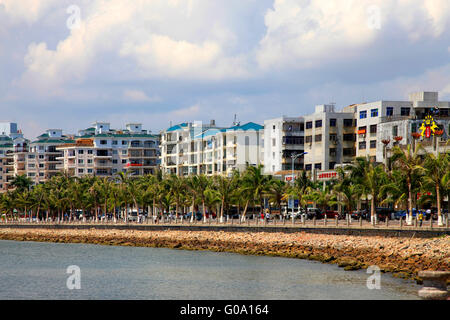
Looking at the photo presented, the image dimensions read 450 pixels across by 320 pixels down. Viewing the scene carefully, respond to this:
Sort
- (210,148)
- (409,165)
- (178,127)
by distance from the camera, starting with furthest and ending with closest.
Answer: (178,127) → (210,148) → (409,165)

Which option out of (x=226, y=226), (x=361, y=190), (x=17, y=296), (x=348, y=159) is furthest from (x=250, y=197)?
(x=17, y=296)

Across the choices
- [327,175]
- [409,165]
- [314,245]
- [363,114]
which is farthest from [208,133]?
[409,165]

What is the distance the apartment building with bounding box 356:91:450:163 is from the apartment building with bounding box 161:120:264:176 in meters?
22.2

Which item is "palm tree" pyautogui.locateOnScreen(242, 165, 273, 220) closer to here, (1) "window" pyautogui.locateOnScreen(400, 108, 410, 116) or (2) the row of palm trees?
(2) the row of palm trees

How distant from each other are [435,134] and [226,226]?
31.3m

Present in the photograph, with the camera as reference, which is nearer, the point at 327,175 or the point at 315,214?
the point at 315,214

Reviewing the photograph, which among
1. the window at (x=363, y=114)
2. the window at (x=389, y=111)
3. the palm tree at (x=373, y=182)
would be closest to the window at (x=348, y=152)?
the window at (x=363, y=114)

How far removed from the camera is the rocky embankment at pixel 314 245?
60.2 m

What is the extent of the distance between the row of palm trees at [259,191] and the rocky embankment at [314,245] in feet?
18.6

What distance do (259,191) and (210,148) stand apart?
61.4 m

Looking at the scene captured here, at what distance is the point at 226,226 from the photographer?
91438mm

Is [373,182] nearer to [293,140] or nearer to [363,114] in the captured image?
[363,114]

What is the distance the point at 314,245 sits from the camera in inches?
3002

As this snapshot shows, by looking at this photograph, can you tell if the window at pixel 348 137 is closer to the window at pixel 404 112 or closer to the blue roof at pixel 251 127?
the window at pixel 404 112
